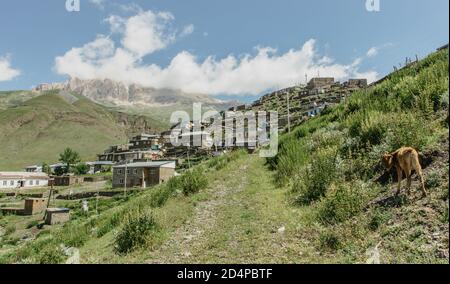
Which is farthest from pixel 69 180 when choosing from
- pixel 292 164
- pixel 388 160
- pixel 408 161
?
pixel 408 161

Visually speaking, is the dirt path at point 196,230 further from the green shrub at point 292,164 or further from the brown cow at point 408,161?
the brown cow at point 408,161

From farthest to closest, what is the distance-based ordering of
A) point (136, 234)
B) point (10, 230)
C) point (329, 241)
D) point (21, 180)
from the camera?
1. point (21, 180)
2. point (10, 230)
3. point (136, 234)
4. point (329, 241)

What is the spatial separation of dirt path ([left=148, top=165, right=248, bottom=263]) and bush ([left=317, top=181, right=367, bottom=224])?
2885mm

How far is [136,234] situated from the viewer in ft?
30.2

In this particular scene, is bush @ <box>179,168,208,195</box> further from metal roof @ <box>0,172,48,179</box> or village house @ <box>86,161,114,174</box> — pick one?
metal roof @ <box>0,172,48,179</box>

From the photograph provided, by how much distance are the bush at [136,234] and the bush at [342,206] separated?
4.14 meters

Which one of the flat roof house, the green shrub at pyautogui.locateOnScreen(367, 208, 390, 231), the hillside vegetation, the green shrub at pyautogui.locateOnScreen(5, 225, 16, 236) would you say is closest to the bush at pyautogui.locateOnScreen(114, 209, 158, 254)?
the hillside vegetation

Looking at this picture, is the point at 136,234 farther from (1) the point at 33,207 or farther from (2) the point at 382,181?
(1) the point at 33,207

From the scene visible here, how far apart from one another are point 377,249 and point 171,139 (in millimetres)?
101718

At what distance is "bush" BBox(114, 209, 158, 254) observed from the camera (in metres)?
9.09

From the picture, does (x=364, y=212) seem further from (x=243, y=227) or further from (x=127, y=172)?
(x=127, y=172)

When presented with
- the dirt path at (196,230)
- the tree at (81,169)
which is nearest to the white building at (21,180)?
the tree at (81,169)

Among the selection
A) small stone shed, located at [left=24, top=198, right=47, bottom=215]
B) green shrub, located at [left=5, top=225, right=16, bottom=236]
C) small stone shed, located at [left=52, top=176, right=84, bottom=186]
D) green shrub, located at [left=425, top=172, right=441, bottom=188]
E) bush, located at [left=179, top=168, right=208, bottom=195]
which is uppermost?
green shrub, located at [left=425, top=172, right=441, bottom=188]

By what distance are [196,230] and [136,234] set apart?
5.16ft
